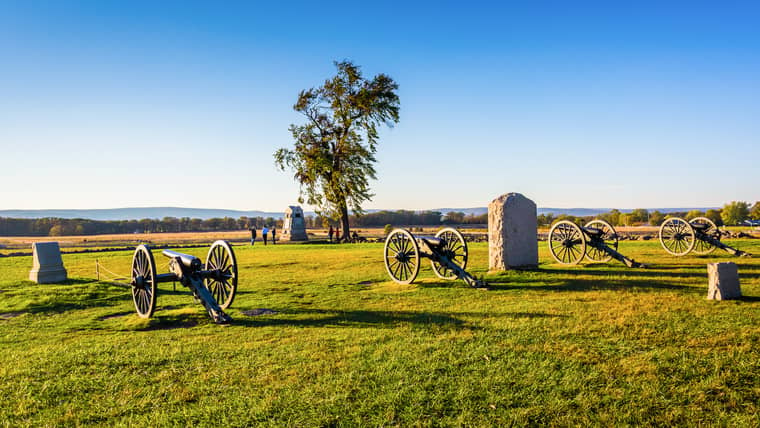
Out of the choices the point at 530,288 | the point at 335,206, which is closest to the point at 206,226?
the point at 335,206

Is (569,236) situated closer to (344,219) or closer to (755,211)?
(344,219)

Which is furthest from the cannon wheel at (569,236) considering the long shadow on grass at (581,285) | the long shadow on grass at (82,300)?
the long shadow on grass at (82,300)

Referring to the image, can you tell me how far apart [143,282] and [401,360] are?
207 inches

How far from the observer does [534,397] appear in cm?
403

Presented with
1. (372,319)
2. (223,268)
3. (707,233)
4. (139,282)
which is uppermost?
(707,233)

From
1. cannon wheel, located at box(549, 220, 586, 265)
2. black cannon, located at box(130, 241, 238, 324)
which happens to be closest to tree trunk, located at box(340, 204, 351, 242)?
cannon wheel, located at box(549, 220, 586, 265)

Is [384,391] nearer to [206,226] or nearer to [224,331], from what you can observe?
[224,331]

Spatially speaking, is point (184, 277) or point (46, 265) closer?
point (184, 277)

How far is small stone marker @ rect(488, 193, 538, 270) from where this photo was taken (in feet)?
38.6

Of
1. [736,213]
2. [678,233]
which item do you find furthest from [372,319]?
[736,213]

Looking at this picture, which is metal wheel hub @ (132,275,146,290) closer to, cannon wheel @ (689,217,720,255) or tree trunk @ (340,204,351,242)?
cannon wheel @ (689,217,720,255)

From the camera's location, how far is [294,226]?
1325 inches

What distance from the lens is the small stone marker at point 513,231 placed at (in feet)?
38.6

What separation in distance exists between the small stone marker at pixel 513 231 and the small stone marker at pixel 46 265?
39.7 feet
